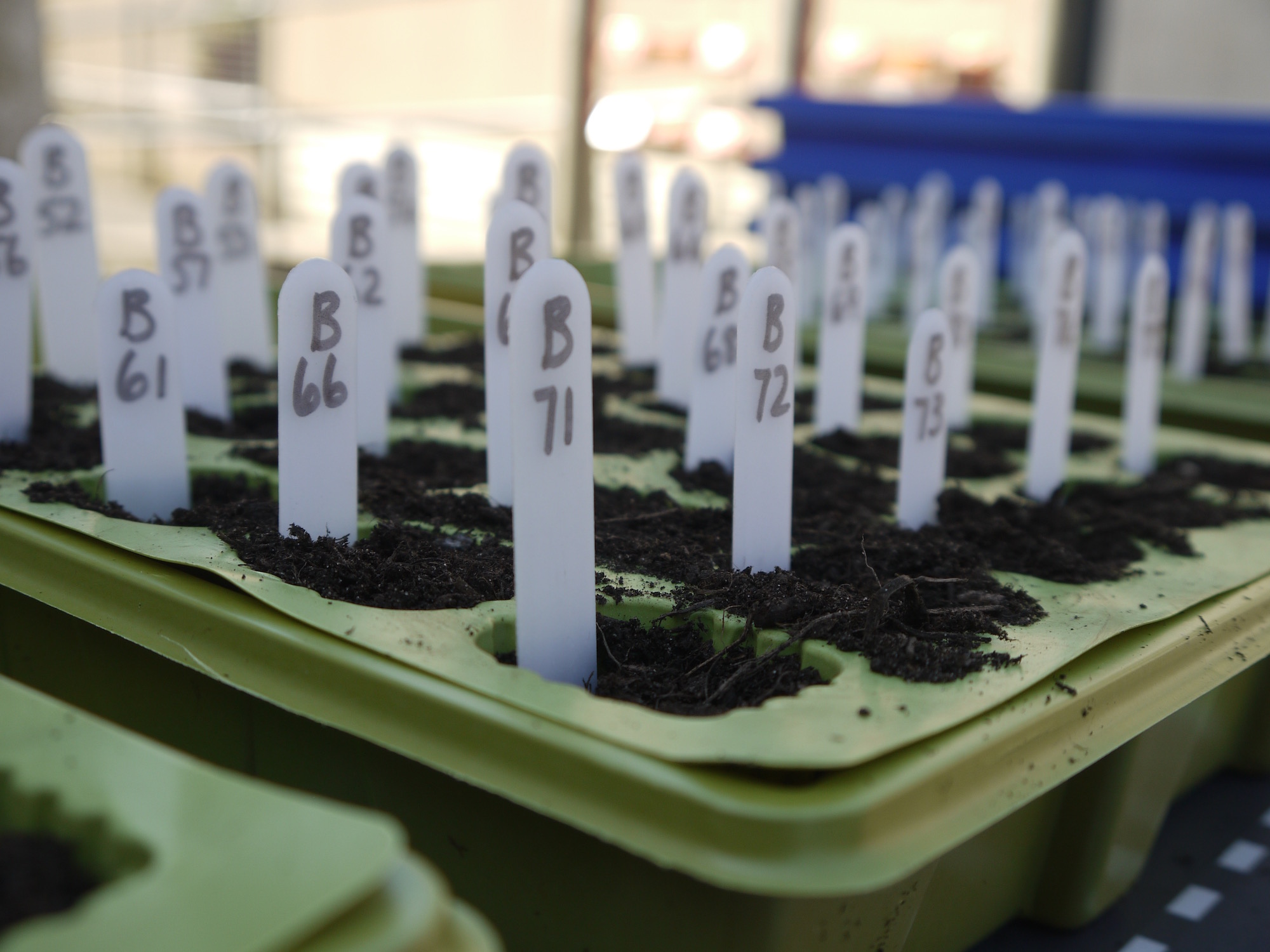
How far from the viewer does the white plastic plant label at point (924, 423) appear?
1157 mm

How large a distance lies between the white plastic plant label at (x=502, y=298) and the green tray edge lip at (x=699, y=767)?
32 centimetres

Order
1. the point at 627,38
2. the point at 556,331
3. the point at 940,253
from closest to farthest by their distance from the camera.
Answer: the point at 556,331 < the point at 940,253 < the point at 627,38

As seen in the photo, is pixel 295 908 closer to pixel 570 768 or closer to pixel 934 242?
pixel 570 768

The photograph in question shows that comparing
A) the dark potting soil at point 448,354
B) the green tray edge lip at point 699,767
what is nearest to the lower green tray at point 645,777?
the green tray edge lip at point 699,767

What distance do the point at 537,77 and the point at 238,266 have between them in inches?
232

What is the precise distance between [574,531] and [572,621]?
67 millimetres

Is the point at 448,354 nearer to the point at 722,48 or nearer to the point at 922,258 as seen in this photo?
the point at 922,258

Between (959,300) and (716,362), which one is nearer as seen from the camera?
(716,362)

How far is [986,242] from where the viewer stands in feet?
7.93

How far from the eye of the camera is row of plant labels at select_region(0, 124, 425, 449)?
130 centimetres

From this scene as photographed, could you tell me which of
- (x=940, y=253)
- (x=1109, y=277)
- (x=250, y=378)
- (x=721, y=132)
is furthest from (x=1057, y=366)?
(x=721, y=132)

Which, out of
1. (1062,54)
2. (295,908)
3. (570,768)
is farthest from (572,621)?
(1062,54)

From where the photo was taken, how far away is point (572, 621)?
86 cm

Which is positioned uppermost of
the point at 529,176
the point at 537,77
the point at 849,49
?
the point at 849,49
